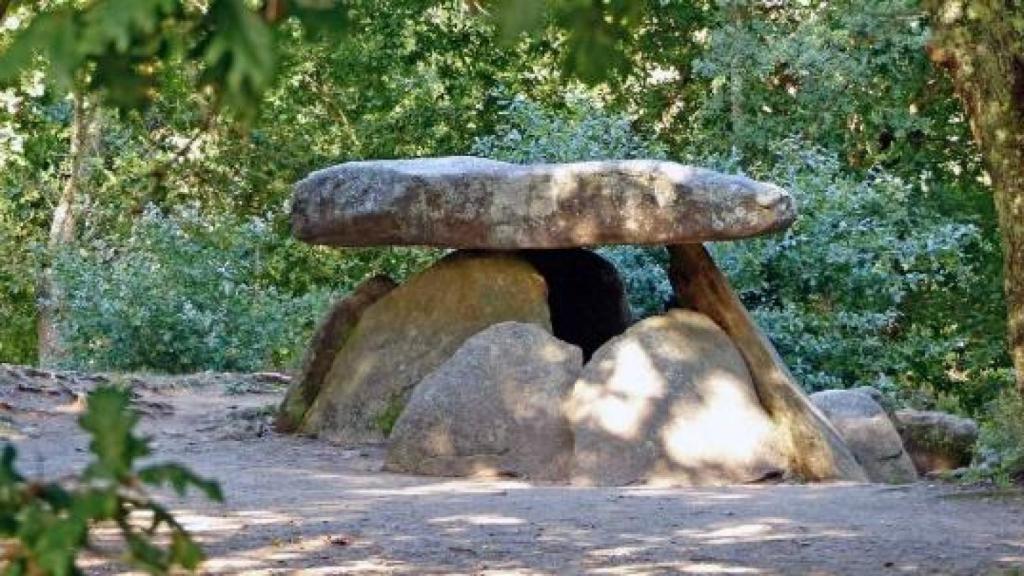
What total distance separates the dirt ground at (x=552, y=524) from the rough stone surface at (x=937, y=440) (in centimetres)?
174

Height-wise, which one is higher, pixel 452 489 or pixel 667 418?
pixel 667 418

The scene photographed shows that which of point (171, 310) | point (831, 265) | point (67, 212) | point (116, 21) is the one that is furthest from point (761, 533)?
point (67, 212)

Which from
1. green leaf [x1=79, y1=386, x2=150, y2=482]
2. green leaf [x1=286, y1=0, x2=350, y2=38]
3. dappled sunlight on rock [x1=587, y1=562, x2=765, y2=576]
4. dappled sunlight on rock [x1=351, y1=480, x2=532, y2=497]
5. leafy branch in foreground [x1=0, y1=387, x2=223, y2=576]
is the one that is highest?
green leaf [x1=286, y1=0, x2=350, y2=38]

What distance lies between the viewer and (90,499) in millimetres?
2232

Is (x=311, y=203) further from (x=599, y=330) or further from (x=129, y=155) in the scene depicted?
(x=129, y=155)

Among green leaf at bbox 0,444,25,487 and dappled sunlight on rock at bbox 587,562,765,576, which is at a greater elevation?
green leaf at bbox 0,444,25,487

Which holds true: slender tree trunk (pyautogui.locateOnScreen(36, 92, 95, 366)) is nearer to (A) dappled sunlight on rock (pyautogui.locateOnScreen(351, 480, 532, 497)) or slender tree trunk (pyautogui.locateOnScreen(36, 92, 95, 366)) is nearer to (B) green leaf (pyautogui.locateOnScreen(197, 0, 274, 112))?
(A) dappled sunlight on rock (pyautogui.locateOnScreen(351, 480, 532, 497))

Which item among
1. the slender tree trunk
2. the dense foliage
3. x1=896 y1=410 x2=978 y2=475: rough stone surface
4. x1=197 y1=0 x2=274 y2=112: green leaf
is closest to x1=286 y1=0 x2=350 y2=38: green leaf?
x1=197 y1=0 x2=274 y2=112: green leaf

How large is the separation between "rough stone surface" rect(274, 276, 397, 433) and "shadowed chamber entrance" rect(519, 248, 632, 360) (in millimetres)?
1316

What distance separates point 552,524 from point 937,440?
4289 millimetres

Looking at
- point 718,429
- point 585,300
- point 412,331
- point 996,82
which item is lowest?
point 718,429

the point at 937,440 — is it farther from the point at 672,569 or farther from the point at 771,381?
the point at 672,569

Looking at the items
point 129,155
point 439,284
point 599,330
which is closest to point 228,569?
point 439,284

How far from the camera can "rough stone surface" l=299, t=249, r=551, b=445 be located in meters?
10.8
